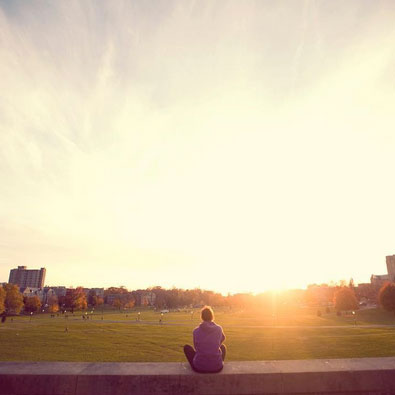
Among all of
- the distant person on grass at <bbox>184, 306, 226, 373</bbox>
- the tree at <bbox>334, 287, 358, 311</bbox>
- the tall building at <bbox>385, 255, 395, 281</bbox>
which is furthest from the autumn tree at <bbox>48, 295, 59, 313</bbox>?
the tall building at <bbox>385, 255, 395, 281</bbox>

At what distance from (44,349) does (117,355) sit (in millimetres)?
8375

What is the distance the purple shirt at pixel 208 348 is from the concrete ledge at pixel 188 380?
0.22 metres

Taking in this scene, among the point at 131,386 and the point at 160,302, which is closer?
the point at 131,386

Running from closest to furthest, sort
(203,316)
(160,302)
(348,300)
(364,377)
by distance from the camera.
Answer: (364,377), (203,316), (348,300), (160,302)

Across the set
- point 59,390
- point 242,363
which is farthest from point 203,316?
point 59,390

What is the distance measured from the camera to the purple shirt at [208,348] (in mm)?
4699

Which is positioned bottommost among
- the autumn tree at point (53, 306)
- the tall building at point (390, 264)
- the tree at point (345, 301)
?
the autumn tree at point (53, 306)

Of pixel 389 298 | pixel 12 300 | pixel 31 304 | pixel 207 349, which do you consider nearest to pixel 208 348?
pixel 207 349

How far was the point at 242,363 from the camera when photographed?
16.5 feet

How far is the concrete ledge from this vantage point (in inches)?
167

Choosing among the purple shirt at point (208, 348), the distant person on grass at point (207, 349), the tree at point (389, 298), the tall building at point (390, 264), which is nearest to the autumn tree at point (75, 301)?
the tree at point (389, 298)

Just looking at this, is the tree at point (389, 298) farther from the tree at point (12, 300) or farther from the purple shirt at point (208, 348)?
the tree at point (12, 300)

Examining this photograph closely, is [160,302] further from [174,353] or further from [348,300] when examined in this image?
[174,353]

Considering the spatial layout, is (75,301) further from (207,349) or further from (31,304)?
(207,349)
